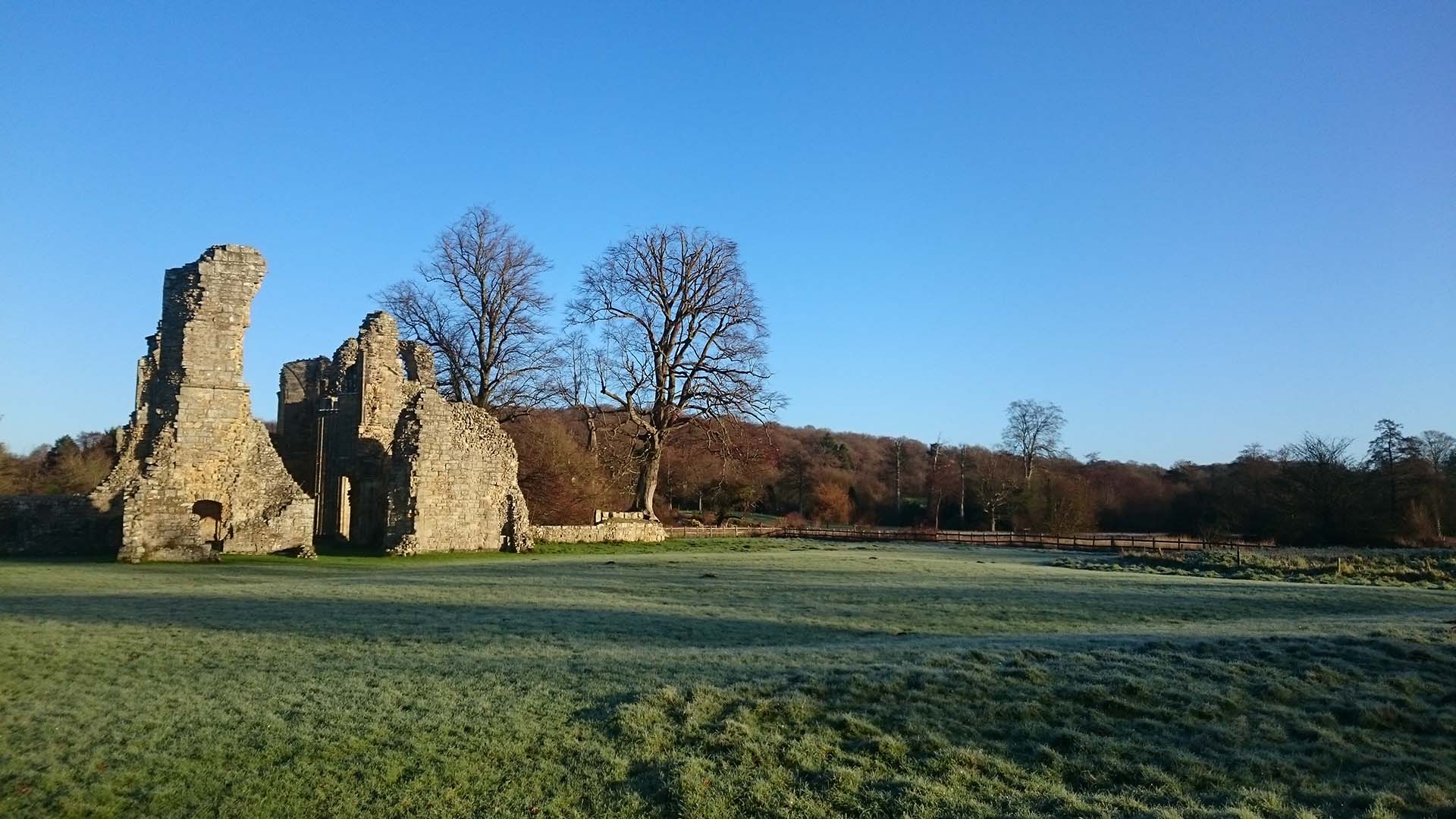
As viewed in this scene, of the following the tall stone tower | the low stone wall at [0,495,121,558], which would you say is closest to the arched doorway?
the tall stone tower

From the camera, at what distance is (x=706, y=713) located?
787 centimetres

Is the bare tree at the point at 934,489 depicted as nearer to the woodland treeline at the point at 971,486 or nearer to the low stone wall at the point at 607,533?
the woodland treeline at the point at 971,486

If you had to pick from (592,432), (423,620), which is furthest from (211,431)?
(592,432)

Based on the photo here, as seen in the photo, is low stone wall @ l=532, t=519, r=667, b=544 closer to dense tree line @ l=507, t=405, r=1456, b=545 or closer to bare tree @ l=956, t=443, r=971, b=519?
dense tree line @ l=507, t=405, r=1456, b=545

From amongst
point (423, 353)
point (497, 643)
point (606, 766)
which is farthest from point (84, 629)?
point (423, 353)

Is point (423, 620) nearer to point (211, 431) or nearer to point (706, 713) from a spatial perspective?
point (706, 713)

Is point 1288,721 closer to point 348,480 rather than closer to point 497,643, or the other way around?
point 497,643

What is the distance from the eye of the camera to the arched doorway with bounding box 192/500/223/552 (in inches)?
1016

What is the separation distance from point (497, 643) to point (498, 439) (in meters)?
21.2

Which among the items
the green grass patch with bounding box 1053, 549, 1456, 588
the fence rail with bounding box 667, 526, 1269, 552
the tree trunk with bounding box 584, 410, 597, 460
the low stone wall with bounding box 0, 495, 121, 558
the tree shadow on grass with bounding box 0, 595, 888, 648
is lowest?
the fence rail with bounding box 667, 526, 1269, 552

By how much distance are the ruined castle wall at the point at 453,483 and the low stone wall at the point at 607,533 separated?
2.46 metres

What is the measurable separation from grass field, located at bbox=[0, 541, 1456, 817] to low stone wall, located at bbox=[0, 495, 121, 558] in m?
13.1

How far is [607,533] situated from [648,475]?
174 inches

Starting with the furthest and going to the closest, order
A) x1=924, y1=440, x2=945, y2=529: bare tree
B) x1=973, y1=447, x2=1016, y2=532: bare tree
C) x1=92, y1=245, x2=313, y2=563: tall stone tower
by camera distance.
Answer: x1=924, y1=440, x2=945, y2=529: bare tree → x1=973, y1=447, x2=1016, y2=532: bare tree → x1=92, y1=245, x2=313, y2=563: tall stone tower
